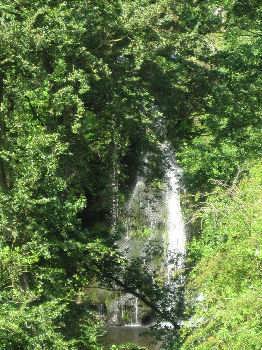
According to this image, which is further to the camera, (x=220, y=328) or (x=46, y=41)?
(x=46, y=41)

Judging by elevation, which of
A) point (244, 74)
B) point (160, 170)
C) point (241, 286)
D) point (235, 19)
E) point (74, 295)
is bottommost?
point (241, 286)

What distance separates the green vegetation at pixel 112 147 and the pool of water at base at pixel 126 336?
3.24 meters

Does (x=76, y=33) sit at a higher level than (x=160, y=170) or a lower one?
higher

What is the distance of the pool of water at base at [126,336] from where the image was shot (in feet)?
63.4

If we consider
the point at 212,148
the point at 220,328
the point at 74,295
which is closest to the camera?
the point at 220,328

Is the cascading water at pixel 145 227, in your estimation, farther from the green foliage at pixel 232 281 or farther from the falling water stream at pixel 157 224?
the green foliage at pixel 232 281

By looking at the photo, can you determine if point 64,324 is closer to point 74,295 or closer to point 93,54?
point 74,295

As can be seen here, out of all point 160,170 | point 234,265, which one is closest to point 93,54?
point 160,170

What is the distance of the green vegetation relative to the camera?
38.8 ft

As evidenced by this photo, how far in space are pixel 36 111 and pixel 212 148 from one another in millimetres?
4490

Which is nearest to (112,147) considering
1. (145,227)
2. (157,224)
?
(145,227)

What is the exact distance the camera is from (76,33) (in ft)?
45.6

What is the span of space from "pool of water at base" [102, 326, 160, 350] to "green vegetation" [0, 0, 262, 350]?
3244 millimetres

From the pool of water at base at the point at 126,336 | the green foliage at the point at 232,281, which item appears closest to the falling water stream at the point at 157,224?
the pool of water at base at the point at 126,336
